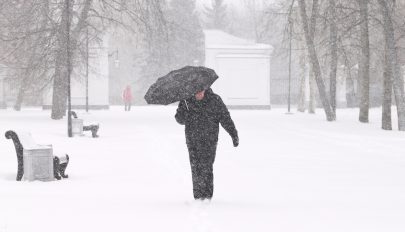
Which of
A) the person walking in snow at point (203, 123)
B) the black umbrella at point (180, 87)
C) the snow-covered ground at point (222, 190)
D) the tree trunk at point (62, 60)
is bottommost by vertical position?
the snow-covered ground at point (222, 190)

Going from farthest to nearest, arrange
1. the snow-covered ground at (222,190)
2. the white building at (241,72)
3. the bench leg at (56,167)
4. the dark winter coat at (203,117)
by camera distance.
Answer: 1. the white building at (241,72)
2. the bench leg at (56,167)
3. the dark winter coat at (203,117)
4. the snow-covered ground at (222,190)

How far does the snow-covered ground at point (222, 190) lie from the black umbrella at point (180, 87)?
4.44 feet

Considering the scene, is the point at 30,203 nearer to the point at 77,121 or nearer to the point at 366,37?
the point at 77,121

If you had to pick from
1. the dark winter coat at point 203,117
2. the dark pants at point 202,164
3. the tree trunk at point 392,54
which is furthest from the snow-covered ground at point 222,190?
the tree trunk at point 392,54

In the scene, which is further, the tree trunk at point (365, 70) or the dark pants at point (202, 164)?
the tree trunk at point (365, 70)

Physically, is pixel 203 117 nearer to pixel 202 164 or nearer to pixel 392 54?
pixel 202 164

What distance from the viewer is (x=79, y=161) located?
13.4 metres

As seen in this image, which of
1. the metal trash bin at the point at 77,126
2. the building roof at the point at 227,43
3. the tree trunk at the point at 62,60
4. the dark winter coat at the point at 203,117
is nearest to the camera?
the dark winter coat at the point at 203,117

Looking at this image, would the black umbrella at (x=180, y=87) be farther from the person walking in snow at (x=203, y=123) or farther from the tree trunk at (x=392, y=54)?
the tree trunk at (x=392, y=54)

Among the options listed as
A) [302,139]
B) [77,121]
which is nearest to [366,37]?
[302,139]

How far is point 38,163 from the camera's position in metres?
10.1

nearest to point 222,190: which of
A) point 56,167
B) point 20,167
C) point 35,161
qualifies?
point 56,167

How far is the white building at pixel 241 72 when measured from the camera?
45.2m

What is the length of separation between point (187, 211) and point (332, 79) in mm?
24629
